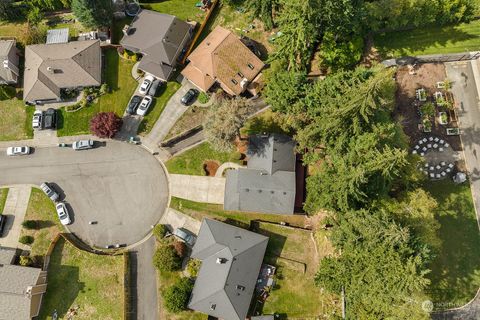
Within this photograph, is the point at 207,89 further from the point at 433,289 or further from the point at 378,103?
the point at 433,289

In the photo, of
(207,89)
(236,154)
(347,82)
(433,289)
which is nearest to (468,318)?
(433,289)

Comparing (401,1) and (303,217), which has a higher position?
(401,1)

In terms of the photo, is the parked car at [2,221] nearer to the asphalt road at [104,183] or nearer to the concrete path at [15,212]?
the concrete path at [15,212]

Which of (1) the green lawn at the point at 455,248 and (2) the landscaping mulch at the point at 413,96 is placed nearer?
(1) the green lawn at the point at 455,248

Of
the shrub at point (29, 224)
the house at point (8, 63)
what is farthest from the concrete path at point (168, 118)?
the house at point (8, 63)

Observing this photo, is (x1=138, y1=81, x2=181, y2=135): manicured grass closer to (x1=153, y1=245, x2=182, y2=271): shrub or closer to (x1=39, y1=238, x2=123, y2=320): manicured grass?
(x1=153, y1=245, x2=182, y2=271): shrub

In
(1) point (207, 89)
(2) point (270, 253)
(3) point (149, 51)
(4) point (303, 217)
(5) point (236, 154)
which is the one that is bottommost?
(2) point (270, 253)
